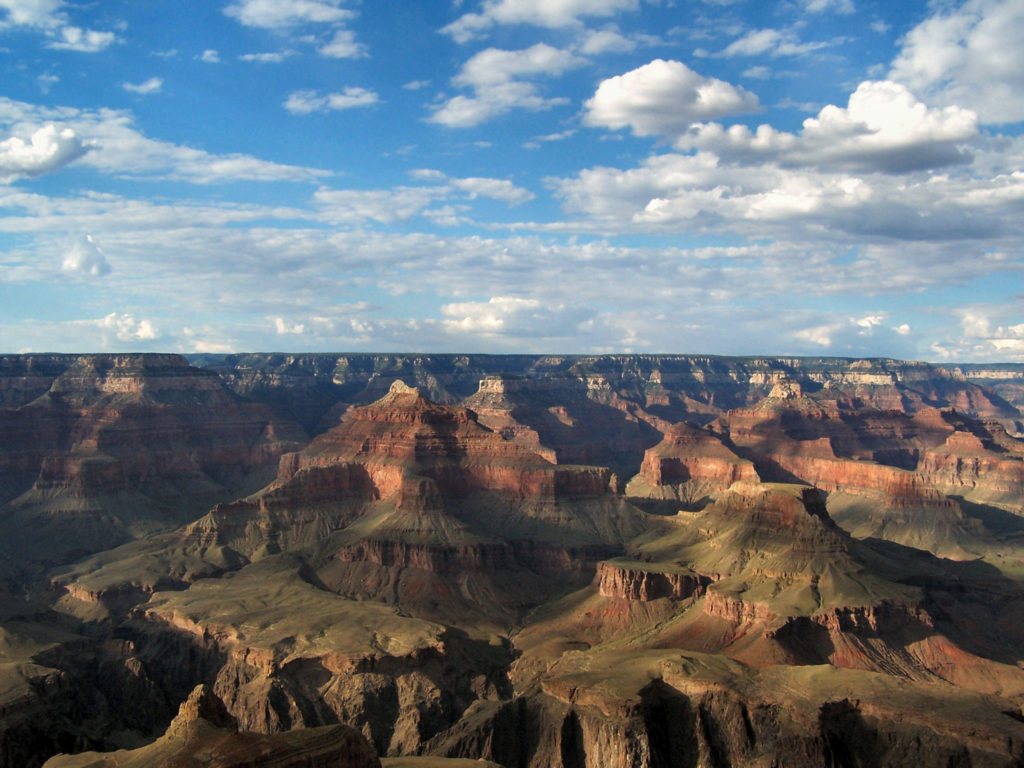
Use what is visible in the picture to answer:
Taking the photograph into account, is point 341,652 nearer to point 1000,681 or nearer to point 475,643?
point 475,643

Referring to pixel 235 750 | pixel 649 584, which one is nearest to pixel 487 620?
pixel 649 584

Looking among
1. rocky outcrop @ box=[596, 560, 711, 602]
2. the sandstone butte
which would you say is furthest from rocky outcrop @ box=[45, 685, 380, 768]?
rocky outcrop @ box=[596, 560, 711, 602]

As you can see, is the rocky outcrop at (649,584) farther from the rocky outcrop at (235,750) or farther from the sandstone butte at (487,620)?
the rocky outcrop at (235,750)

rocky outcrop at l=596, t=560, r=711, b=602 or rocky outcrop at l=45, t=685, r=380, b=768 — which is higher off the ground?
rocky outcrop at l=45, t=685, r=380, b=768

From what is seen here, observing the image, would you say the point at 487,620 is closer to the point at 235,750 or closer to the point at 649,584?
the point at 649,584

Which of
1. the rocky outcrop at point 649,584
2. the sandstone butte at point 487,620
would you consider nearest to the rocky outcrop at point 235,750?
the sandstone butte at point 487,620

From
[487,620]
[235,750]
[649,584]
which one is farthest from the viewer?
[487,620]

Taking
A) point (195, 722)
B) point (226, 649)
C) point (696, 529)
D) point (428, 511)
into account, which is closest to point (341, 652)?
point (226, 649)

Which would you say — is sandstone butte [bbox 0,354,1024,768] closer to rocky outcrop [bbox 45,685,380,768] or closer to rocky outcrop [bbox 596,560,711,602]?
rocky outcrop [bbox 45,685,380,768]

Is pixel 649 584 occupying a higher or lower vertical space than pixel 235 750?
lower

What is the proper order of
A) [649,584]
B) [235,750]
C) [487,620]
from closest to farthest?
[235,750], [649,584], [487,620]
